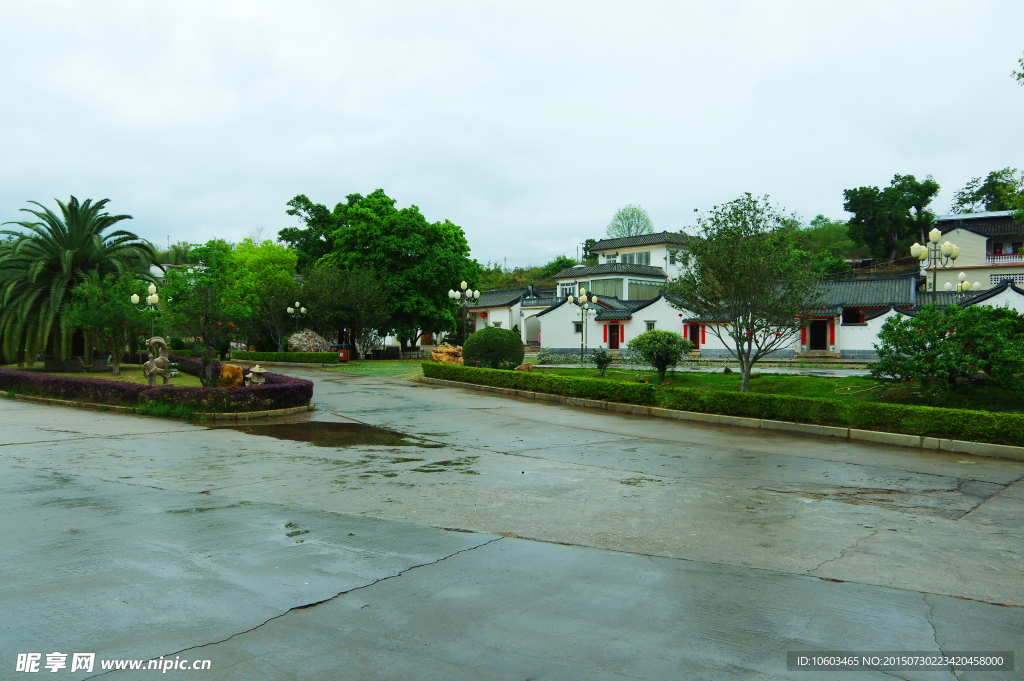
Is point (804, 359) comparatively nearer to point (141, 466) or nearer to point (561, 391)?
point (561, 391)

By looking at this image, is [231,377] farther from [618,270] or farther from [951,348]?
[618,270]

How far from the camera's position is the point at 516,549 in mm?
5504

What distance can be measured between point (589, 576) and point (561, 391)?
14.7 metres

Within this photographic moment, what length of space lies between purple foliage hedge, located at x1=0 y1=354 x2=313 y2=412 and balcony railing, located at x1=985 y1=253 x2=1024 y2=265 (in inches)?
2067

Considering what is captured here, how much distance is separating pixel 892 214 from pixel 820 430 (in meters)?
50.4

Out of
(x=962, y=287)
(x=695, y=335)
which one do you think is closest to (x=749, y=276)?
(x=962, y=287)

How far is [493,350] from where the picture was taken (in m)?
25.3

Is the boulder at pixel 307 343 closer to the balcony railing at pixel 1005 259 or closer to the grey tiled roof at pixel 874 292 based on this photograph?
the grey tiled roof at pixel 874 292

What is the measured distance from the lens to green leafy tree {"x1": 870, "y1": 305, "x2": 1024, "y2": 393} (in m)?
13.8

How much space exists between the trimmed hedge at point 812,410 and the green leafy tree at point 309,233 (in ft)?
140

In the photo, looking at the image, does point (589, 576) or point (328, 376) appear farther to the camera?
point (328, 376)

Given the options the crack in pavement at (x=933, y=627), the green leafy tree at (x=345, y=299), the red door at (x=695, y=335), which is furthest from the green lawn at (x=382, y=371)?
the crack in pavement at (x=933, y=627)

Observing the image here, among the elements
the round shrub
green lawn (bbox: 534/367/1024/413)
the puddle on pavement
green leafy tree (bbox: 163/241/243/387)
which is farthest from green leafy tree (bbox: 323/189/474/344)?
the puddle on pavement

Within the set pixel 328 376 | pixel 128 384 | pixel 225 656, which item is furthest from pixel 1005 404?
pixel 328 376
